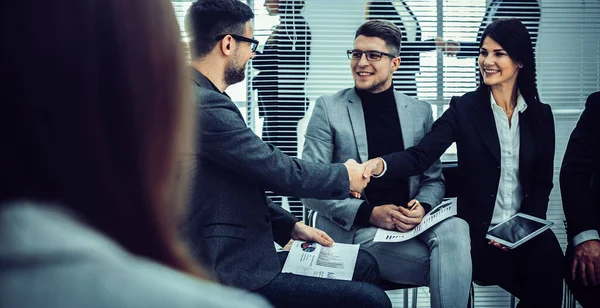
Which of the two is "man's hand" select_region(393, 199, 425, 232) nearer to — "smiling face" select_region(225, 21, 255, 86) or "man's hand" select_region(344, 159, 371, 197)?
"man's hand" select_region(344, 159, 371, 197)

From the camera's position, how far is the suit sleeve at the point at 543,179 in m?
2.88

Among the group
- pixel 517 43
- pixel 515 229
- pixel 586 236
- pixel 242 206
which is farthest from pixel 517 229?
pixel 242 206

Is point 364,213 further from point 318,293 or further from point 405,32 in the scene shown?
point 405,32

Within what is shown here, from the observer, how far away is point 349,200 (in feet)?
9.41

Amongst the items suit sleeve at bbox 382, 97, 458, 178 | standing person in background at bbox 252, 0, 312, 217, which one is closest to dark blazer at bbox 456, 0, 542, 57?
standing person in background at bbox 252, 0, 312, 217

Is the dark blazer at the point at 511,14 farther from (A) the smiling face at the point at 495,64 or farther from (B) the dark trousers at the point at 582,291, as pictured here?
(B) the dark trousers at the point at 582,291

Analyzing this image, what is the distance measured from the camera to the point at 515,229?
2680 mm

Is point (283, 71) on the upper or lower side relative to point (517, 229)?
upper

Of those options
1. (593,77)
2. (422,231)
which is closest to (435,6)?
(593,77)

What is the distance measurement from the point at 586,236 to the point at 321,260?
1.23 metres

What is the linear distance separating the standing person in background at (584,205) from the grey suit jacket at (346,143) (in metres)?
0.59

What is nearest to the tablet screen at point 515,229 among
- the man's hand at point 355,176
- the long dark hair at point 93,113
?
the man's hand at point 355,176

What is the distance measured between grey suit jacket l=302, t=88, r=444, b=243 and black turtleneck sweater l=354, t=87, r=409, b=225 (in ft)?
0.13

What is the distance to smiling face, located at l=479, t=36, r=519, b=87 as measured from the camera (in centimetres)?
297
